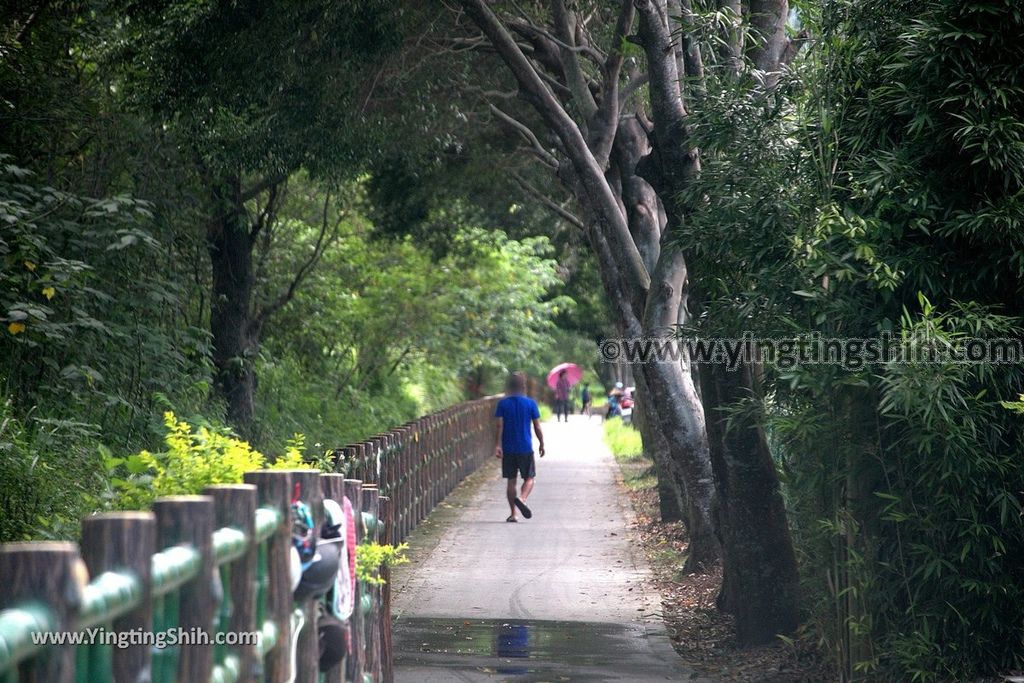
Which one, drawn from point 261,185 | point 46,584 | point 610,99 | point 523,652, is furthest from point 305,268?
point 46,584

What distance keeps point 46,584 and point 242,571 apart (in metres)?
1.41

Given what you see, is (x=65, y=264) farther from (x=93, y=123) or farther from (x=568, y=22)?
(x=568, y=22)

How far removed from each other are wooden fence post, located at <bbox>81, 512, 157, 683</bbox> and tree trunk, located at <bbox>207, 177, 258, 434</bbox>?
1422 cm

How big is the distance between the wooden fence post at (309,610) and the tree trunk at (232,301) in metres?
12.4

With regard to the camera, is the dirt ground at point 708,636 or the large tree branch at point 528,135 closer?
the dirt ground at point 708,636

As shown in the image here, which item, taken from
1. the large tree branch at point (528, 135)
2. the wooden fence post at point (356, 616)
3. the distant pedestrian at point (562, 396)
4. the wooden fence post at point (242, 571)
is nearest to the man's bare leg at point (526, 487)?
the large tree branch at point (528, 135)

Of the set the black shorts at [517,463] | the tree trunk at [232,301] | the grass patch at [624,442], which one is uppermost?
the tree trunk at [232,301]

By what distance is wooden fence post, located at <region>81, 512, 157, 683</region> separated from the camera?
8.59 ft

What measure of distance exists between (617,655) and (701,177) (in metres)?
3.60

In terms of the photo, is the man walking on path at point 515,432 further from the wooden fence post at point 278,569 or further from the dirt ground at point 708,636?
the wooden fence post at point 278,569

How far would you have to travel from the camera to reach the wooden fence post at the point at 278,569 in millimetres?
4059

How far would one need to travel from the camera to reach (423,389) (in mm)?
29859

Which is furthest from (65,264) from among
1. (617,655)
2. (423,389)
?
(423,389)

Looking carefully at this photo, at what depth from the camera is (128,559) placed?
2.68 meters
